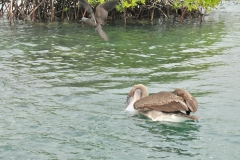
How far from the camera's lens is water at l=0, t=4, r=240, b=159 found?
6793 mm

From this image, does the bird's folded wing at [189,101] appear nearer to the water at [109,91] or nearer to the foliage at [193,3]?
the water at [109,91]

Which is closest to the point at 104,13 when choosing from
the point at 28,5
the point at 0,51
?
the point at 0,51

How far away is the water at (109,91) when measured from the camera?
6.79 meters

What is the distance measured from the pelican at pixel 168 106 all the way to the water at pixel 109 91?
5.5 inches

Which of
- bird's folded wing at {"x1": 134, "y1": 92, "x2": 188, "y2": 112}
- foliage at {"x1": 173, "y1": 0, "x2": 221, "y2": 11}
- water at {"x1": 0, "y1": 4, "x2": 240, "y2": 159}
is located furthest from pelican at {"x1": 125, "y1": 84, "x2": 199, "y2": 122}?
foliage at {"x1": 173, "y1": 0, "x2": 221, "y2": 11}

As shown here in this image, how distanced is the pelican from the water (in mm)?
140

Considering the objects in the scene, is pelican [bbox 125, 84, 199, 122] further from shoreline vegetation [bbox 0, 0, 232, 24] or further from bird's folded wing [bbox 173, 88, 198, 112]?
shoreline vegetation [bbox 0, 0, 232, 24]

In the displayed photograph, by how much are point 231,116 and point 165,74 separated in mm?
Result: 3640

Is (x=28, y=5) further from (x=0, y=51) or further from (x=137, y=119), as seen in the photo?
(x=137, y=119)

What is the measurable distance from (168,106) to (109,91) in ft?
8.22

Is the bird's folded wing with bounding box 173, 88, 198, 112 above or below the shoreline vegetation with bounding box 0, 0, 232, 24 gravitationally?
below

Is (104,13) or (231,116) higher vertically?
(104,13)

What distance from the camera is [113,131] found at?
291 inches

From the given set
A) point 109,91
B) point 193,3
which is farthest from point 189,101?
point 193,3
